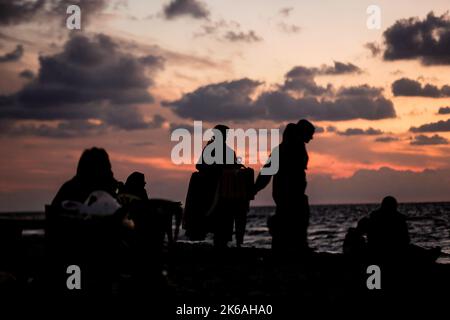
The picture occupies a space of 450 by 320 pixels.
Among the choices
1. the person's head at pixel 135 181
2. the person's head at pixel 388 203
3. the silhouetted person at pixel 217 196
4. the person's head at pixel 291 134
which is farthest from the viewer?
the silhouetted person at pixel 217 196

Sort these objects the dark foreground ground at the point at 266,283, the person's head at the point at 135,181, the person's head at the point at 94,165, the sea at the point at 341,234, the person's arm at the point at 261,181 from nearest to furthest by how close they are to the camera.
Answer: the person's head at the point at 94,165 → the dark foreground ground at the point at 266,283 → the person's head at the point at 135,181 → the person's arm at the point at 261,181 → the sea at the point at 341,234

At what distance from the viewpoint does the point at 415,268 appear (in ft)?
33.6

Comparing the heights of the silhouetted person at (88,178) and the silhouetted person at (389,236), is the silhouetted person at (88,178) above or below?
above

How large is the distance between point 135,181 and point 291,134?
9.62ft

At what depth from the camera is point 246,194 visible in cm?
1292

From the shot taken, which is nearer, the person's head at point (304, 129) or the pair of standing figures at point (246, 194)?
the person's head at point (304, 129)

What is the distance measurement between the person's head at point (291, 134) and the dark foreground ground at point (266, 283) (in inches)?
83.8

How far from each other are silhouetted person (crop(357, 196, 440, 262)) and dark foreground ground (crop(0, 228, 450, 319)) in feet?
0.78

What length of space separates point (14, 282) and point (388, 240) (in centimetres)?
548

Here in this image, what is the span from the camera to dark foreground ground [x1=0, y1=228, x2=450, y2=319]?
23.3 ft

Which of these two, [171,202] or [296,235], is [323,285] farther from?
[171,202]

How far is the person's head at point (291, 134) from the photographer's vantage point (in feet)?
38.8

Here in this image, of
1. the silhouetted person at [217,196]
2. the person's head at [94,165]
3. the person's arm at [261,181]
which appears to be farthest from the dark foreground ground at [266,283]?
the person's arm at [261,181]

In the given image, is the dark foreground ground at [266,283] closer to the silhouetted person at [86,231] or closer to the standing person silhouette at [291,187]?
the silhouetted person at [86,231]
